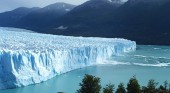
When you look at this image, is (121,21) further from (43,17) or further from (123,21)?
(43,17)

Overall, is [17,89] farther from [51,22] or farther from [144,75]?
[51,22]

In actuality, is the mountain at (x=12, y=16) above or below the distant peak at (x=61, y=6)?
below

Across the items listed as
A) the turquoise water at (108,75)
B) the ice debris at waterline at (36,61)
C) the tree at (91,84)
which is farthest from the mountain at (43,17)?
the tree at (91,84)

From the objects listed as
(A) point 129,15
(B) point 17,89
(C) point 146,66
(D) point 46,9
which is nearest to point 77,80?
(B) point 17,89

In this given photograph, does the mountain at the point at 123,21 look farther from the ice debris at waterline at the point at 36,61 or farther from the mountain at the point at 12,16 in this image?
the ice debris at waterline at the point at 36,61

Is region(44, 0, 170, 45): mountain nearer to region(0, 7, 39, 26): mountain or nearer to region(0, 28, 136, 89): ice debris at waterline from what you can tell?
region(0, 7, 39, 26): mountain

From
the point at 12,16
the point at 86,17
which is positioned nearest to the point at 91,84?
the point at 86,17

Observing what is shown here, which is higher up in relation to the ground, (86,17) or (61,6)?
(61,6)

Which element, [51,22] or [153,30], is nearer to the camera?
[153,30]
